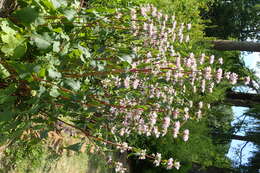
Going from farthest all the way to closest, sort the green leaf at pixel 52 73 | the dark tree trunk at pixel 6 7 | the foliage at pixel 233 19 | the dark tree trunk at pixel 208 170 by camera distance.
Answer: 1. the foliage at pixel 233 19
2. the dark tree trunk at pixel 208 170
3. the dark tree trunk at pixel 6 7
4. the green leaf at pixel 52 73

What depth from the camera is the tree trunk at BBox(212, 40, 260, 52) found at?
6922 mm

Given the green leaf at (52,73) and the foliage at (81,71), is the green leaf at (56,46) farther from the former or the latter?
the green leaf at (52,73)

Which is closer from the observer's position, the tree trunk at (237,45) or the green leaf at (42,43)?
the green leaf at (42,43)

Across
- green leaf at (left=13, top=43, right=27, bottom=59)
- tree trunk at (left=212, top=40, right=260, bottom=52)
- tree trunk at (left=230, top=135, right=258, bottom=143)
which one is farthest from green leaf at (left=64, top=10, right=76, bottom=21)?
tree trunk at (left=230, top=135, right=258, bottom=143)

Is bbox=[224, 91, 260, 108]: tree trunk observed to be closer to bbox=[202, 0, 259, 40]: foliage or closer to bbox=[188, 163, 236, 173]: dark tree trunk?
bbox=[188, 163, 236, 173]: dark tree trunk

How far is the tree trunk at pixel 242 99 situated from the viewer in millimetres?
9445

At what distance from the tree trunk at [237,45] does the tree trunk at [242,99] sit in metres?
2.53

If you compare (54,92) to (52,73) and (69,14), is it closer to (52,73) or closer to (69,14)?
(52,73)

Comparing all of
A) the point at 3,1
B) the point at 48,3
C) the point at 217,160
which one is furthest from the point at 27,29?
the point at 217,160

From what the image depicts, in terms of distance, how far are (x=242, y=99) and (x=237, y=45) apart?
133 inches

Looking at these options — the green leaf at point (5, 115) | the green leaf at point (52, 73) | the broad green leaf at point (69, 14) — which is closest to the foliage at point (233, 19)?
the broad green leaf at point (69, 14)

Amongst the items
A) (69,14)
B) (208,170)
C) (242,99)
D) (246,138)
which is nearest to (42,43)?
(69,14)

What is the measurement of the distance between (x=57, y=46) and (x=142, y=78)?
841 millimetres

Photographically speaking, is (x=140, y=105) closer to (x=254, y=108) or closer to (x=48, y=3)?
(x=48, y=3)
